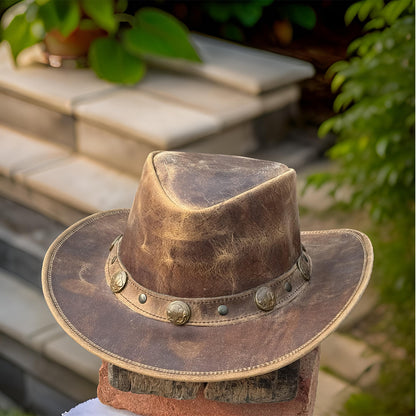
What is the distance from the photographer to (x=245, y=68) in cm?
398

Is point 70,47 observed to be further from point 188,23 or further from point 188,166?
point 188,166

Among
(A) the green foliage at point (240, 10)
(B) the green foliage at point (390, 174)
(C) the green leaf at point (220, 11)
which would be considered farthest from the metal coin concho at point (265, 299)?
(C) the green leaf at point (220, 11)

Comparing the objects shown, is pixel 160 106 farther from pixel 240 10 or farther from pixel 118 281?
pixel 118 281

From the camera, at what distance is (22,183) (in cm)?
370

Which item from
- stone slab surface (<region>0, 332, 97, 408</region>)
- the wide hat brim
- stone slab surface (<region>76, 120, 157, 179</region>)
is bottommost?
stone slab surface (<region>0, 332, 97, 408</region>)

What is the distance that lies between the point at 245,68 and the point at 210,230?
8.61 ft

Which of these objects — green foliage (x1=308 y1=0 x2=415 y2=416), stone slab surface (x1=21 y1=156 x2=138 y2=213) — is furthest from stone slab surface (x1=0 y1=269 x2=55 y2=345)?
green foliage (x1=308 y1=0 x2=415 y2=416)

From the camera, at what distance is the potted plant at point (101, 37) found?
3.29 metres

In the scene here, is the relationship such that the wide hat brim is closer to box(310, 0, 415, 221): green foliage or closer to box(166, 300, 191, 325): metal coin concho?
box(166, 300, 191, 325): metal coin concho

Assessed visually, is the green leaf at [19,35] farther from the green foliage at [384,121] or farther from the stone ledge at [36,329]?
the green foliage at [384,121]

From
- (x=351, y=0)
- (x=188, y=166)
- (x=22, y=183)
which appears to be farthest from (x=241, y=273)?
(x=351, y=0)

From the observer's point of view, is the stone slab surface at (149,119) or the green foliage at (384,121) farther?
the stone slab surface at (149,119)

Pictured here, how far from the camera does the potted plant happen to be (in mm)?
3293

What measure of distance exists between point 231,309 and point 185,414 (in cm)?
40
